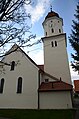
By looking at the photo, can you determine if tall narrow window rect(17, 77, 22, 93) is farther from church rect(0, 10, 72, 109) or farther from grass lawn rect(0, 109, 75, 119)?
grass lawn rect(0, 109, 75, 119)

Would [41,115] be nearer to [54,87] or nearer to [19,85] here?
[54,87]

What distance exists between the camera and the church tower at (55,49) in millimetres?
23175

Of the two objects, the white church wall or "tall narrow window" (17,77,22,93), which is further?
"tall narrow window" (17,77,22,93)

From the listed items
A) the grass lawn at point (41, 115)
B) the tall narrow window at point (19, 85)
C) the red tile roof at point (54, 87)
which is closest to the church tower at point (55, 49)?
the red tile roof at point (54, 87)

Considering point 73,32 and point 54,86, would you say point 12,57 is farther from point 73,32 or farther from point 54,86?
point 73,32

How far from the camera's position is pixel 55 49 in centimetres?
2500

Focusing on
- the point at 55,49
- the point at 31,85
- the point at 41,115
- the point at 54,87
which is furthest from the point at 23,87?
the point at 55,49

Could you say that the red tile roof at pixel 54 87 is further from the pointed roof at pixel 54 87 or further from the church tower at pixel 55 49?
the church tower at pixel 55 49

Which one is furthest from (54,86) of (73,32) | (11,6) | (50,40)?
(11,6)

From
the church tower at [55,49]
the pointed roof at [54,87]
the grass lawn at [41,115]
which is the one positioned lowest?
the grass lawn at [41,115]

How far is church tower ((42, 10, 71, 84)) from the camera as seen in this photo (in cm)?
2317

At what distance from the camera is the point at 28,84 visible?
18.2 metres

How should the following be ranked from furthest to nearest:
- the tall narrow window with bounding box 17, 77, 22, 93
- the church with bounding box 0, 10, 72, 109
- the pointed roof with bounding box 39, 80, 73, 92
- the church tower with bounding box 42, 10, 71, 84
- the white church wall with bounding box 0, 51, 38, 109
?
the church tower with bounding box 42, 10, 71, 84 → the tall narrow window with bounding box 17, 77, 22, 93 → the white church wall with bounding box 0, 51, 38, 109 → the pointed roof with bounding box 39, 80, 73, 92 → the church with bounding box 0, 10, 72, 109

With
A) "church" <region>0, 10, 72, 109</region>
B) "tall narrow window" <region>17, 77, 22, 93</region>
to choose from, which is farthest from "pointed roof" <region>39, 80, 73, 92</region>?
"tall narrow window" <region>17, 77, 22, 93</region>
